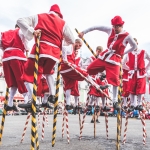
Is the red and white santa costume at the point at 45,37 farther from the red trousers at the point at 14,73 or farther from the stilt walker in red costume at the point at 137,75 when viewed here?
the stilt walker in red costume at the point at 137,75

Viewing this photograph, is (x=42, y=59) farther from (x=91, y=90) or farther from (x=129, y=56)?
(x=91, y=90)

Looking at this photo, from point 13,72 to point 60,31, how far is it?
4.44 feet

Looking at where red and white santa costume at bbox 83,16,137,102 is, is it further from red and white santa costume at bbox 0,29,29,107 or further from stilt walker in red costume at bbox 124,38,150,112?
red and white santa costume at bbox 0,29,29,107

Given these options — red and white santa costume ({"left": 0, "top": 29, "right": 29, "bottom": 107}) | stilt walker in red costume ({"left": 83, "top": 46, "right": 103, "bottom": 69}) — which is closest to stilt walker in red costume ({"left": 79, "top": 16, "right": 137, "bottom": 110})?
red and white santa costume ({"left": 0, "top": 29, "right": 29, "bottom": 107})

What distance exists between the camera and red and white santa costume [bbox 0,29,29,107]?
533 centimetres

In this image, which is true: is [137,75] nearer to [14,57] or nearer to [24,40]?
[24,40]

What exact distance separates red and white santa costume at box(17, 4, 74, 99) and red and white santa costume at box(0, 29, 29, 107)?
2.56 feet

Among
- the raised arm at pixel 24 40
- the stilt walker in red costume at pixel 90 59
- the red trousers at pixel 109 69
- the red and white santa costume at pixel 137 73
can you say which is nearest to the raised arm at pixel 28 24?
the raised arm at pixel 24 40

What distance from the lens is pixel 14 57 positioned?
5297 millimetres

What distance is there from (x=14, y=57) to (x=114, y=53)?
2.16 m

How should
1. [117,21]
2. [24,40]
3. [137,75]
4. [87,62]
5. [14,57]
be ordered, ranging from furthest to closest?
[87,62] → [137,75] → [117,21] → [24,40] → [14,57]

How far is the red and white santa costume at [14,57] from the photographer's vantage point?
5.33 metres

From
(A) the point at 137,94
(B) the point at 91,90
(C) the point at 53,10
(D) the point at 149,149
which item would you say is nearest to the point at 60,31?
(C) the point at 53,10

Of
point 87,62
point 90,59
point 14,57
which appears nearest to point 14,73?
point 14,57
